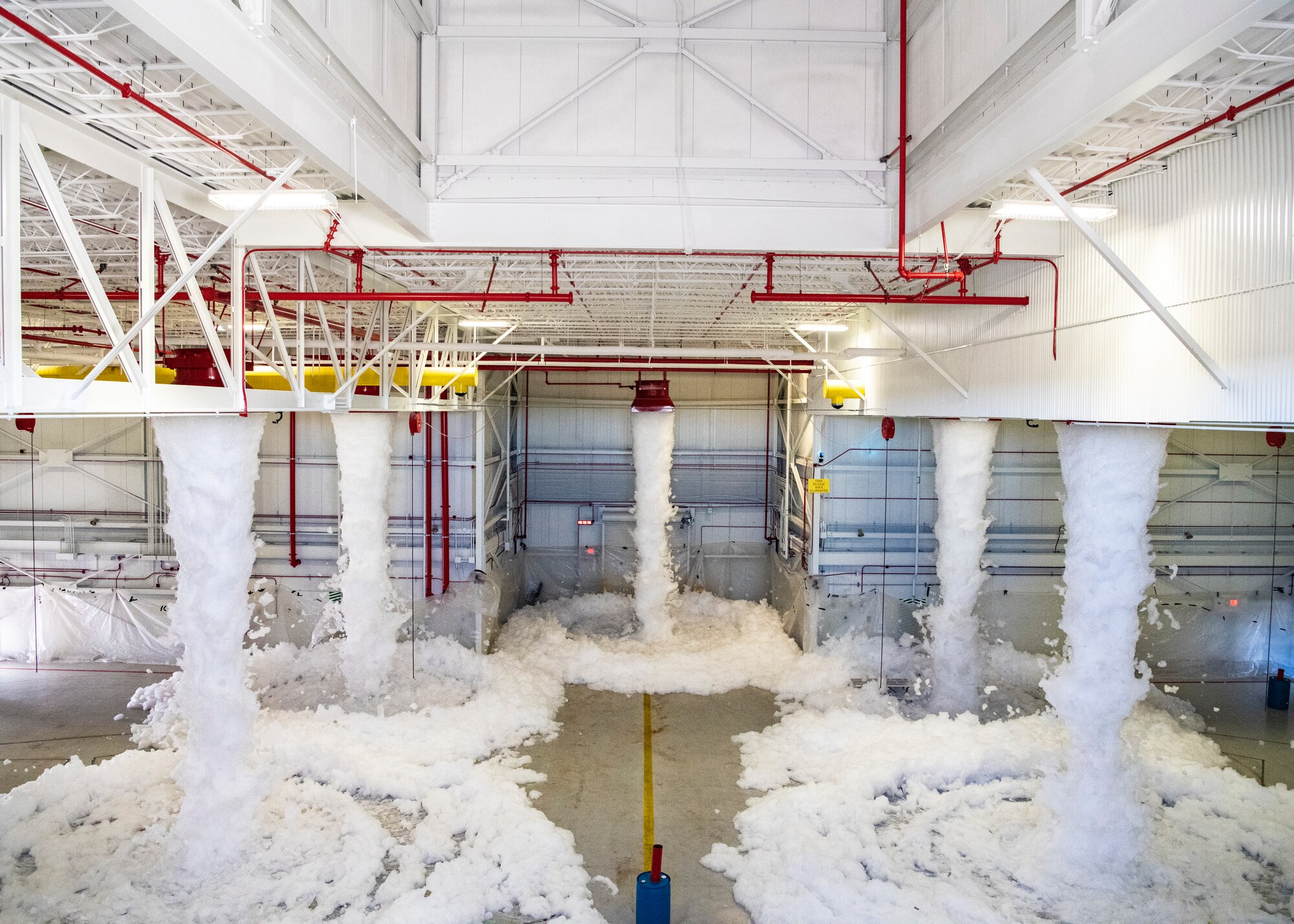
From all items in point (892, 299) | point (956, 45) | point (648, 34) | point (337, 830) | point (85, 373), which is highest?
point (648, 34)

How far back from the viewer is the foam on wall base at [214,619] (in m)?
9.37

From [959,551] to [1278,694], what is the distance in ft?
26.0

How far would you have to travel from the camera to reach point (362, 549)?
1544 centimetres

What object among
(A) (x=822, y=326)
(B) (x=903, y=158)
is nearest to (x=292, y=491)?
(A) (x=822, y=326)

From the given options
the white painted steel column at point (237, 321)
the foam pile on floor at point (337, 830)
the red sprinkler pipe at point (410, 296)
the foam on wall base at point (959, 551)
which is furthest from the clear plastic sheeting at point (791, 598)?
the white painted steel column at point (237, 321)

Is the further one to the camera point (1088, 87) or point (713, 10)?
point (713, 10)

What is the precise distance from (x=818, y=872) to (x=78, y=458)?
2119cm

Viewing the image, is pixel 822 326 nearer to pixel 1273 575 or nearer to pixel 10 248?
pixel 1273 575

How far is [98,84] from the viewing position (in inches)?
237

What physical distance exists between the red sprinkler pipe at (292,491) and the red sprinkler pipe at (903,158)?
15.8 meters

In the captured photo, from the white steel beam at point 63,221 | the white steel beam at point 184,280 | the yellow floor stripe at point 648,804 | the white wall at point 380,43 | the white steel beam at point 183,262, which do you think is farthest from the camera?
the yellow floor stripe at point 648,804

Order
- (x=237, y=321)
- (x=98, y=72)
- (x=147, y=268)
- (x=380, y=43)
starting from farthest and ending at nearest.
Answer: (x=237, y=321) → (x=380, y=43) → (x=147, y=268) → (x=98, y=72)

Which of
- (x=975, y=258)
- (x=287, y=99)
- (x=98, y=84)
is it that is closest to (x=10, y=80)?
(x=98, y=84)

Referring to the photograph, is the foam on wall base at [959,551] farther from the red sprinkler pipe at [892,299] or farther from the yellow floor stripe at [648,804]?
the yellow floor stripe at [648,804]
